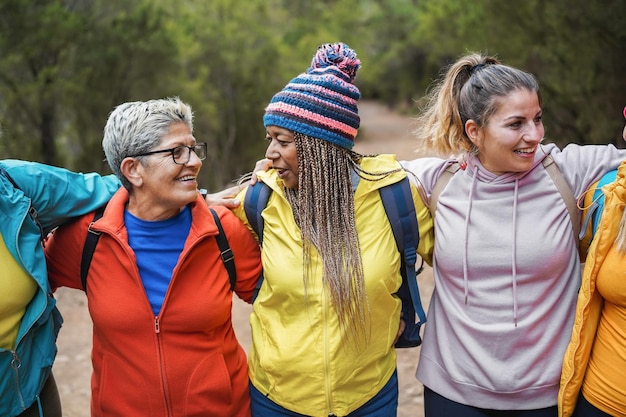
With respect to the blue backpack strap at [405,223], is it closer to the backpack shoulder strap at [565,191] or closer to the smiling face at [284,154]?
the smiling face at [284,154]

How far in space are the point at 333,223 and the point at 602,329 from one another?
108cm

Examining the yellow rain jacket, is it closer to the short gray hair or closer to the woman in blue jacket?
the short gray hair

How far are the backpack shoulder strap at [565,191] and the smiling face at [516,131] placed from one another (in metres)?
0.09

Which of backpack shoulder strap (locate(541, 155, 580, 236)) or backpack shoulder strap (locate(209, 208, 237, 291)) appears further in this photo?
backpack shoulder strap (locate(209, 208, 237, 291))

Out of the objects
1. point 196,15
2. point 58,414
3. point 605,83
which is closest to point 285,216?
point 58,414

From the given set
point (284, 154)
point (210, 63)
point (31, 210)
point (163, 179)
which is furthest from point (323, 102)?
point (210, 63)

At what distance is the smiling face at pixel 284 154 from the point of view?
2527 mm

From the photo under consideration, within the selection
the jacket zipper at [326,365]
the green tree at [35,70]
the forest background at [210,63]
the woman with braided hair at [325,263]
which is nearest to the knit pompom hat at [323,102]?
the woman with braided hair at [325,263]

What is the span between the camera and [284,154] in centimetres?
253

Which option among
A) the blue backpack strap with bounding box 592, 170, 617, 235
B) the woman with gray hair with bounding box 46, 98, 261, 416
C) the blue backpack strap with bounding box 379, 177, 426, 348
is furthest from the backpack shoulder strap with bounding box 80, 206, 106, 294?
the blue backpack strap with bounding box 592, 170, 617, 235

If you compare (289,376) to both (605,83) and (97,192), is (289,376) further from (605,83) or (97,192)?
(605,83)

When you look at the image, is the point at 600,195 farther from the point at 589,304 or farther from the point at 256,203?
the point at 256,203

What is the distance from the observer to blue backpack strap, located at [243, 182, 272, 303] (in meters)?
2.62

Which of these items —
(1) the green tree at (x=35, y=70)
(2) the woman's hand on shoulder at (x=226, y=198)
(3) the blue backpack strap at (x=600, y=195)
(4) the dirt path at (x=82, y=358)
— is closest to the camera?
(3) the blue backpack strap at (x=600, y=195)
